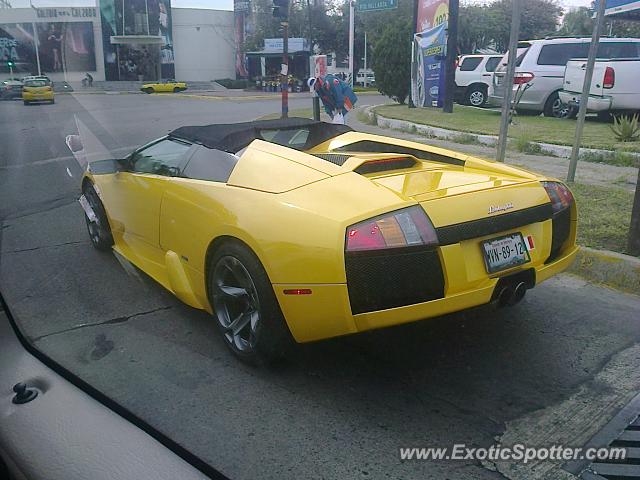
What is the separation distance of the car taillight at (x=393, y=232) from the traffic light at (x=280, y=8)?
154 inches

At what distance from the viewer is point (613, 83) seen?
12562 mm

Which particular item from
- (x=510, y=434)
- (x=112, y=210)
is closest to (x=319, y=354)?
(x=510, y=434)

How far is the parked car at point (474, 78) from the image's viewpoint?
61.2 feet

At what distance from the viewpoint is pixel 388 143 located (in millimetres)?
4199

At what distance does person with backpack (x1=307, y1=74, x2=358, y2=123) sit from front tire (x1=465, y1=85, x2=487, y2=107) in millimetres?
10263

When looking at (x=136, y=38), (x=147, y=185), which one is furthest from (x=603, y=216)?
(x=136, y=38)

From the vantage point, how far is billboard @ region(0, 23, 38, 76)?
2318 millimetres

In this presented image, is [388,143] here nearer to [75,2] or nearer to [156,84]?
[156,84]

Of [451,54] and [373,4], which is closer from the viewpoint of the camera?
[451,54]

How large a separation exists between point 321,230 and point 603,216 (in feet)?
13.5

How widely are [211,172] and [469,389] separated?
1841 mm

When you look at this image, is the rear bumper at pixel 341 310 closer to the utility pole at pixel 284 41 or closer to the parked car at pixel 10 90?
A: the parked car at pixel 10 90

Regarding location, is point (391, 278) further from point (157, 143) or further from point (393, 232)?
point (157, 143)

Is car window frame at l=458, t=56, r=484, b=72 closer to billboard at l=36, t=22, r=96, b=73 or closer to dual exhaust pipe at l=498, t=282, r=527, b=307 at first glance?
dual exhaust pipe at l=498, t=282, r=527, b=307
